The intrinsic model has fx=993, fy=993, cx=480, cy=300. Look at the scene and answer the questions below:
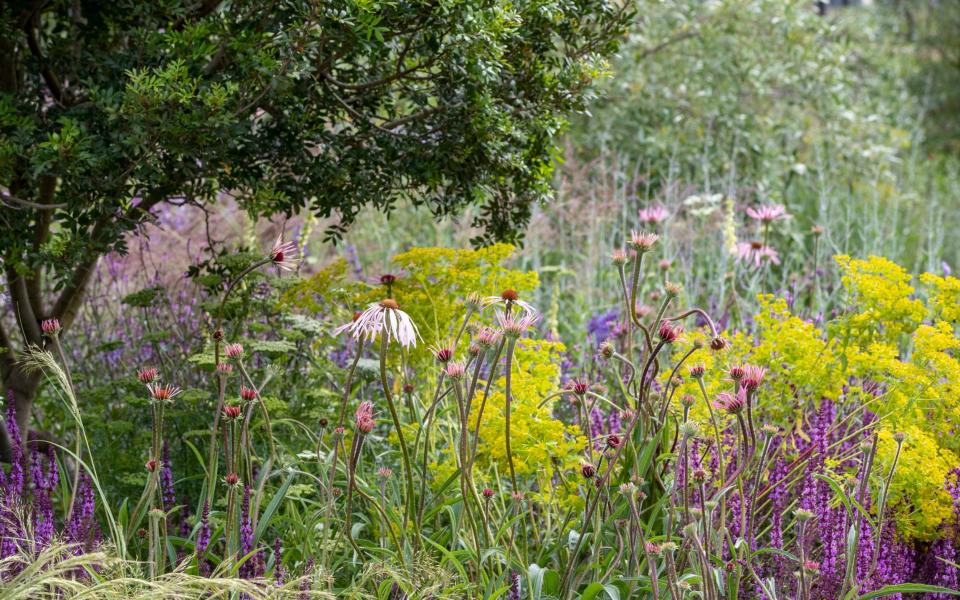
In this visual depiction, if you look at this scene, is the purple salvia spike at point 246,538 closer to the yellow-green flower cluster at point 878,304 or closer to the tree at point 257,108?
the tree at point 257,108

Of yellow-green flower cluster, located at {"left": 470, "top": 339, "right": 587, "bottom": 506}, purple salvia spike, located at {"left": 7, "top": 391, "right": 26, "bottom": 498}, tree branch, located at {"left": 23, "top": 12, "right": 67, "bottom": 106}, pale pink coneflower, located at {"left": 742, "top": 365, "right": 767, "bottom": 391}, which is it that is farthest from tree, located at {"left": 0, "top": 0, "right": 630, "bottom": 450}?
pale pink coneflower, located at {"left": 742, "top": 365, "right": 767, "bottom": 391}

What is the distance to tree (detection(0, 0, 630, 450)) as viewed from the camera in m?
2.87

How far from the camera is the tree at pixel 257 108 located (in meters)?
2.87

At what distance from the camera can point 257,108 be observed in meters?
3.31

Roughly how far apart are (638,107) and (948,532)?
586cm

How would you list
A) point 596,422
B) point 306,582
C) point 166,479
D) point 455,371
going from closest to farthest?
point 455,371
point 306,582
point 166,479
point 596,422

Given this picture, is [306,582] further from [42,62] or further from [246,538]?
[42,62]

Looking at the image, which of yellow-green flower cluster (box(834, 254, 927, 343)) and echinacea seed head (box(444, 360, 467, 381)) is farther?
yellow-green flower cluster (box(834, 254, 927, 343))

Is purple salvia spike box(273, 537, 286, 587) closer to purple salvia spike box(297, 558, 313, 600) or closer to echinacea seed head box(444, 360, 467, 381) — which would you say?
purple salvia spike box(297, 558, 313, 600)

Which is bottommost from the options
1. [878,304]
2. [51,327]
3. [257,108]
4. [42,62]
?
[878,304]

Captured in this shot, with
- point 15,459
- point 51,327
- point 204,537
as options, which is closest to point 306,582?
point 204,537

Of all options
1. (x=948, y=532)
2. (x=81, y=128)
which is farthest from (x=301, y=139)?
(x=948, y=532)

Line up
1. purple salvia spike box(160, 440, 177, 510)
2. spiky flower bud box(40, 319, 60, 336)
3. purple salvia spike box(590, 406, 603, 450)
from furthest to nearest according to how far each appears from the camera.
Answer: purple salvia spike box(590, 406, 603, 450) → purple salvia spike box(160, 440, 177, 510) → spiky flower bud box(40, 319, 60, 336)

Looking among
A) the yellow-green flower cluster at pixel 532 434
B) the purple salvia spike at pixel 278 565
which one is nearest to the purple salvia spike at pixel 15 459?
the purple salvia spike at pixel 278 565
